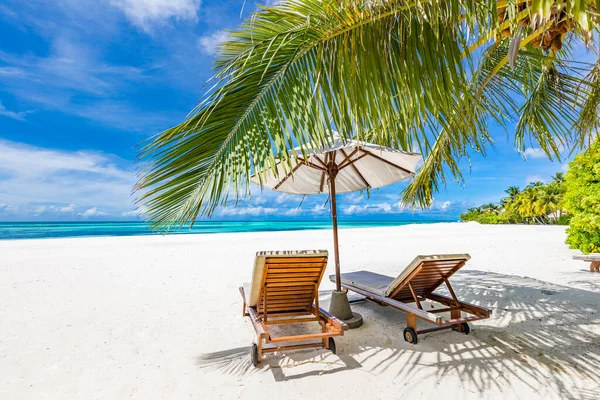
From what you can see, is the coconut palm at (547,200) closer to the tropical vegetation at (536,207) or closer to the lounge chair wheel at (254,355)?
the tropical vegetation at (536,207)

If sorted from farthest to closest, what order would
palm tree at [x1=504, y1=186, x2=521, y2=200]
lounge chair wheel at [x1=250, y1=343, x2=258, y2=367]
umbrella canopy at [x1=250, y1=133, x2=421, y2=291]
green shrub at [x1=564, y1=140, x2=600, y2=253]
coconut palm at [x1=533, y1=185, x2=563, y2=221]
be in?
palm tree at [x1=504, y1=186, x2=521, y2=200]
coconut palm at [x1=533, y1=185, x2=563, y2=221]
green shrub at [x1=564, y1=140, x2=600, y2=253]
umbrella canopy at [x1=250, y1=133, x2=421, y2=291]
lounge chair wheel at [x1=250, y1=343, x2=258, y2=367]

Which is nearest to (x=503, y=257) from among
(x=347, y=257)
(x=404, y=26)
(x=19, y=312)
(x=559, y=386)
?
(x=347, y=257)

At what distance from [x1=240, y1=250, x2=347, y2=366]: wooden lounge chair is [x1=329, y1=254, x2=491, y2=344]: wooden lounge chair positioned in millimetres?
777

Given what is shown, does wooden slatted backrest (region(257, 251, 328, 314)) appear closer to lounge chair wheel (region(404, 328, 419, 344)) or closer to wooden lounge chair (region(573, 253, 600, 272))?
lounge chair wheel (region(404, 328, 419, 344))

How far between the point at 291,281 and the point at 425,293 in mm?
1719

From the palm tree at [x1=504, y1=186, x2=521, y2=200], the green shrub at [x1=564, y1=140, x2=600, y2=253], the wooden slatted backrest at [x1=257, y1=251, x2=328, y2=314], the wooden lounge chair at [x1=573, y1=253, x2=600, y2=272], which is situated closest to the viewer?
the wooden slatted backrest at [x1=257, y1=251, x2=328, y2=314]

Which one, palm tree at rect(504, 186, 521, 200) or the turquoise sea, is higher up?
palm tree at rect(504, 186, 521, 200)

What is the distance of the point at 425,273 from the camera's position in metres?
3.35

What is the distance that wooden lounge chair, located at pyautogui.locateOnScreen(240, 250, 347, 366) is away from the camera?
284cm

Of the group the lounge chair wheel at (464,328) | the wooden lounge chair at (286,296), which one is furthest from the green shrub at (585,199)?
the wooden lounge chair at (286,296)

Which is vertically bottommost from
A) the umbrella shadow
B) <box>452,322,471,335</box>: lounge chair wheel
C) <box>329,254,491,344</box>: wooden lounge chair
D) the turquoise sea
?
the turquoise sea

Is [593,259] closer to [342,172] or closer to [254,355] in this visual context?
[342,172]

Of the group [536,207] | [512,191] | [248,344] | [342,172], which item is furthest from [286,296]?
[512,191]

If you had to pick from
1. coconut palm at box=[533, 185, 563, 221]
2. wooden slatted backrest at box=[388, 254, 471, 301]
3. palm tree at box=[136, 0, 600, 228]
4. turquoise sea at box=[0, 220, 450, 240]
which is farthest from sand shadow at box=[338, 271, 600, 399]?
coconut palm at box=[533, 185, 563, 221]
